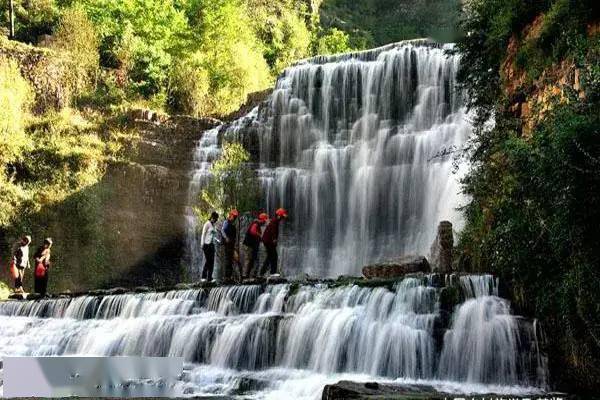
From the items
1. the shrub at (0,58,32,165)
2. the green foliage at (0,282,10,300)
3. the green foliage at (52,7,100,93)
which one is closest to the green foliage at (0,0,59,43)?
the green foliage at (52,7,100,93)

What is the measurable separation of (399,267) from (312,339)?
4.09m

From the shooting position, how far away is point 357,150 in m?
26.4

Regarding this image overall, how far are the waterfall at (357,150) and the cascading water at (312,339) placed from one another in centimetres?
1030

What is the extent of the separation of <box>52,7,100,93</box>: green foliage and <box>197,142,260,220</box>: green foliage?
23.2 ft

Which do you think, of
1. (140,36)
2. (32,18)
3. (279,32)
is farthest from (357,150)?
(279,32)

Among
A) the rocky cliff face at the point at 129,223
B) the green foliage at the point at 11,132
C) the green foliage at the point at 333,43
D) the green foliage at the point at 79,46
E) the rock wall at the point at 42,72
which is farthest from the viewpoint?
the green foliage at the point at 333,43

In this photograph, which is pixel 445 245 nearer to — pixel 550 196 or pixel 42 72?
pixel 550 196

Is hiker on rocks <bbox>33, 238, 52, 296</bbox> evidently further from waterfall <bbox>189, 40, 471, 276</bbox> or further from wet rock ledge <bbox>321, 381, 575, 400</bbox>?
wet rock ledge <bbox>321, 381, 575, 400</bbox>

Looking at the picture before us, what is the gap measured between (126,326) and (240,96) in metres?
20.7

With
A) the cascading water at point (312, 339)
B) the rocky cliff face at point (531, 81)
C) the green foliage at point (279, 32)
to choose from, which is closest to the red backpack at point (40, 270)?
the cascading water at point (312, 339)

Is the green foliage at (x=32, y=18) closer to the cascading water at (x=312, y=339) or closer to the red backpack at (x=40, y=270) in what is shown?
the red backpack at (x=40, y=270)

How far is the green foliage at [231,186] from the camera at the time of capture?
25891mm

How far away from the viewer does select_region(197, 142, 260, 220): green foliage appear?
25891mm

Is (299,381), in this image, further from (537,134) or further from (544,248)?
(537,134)
